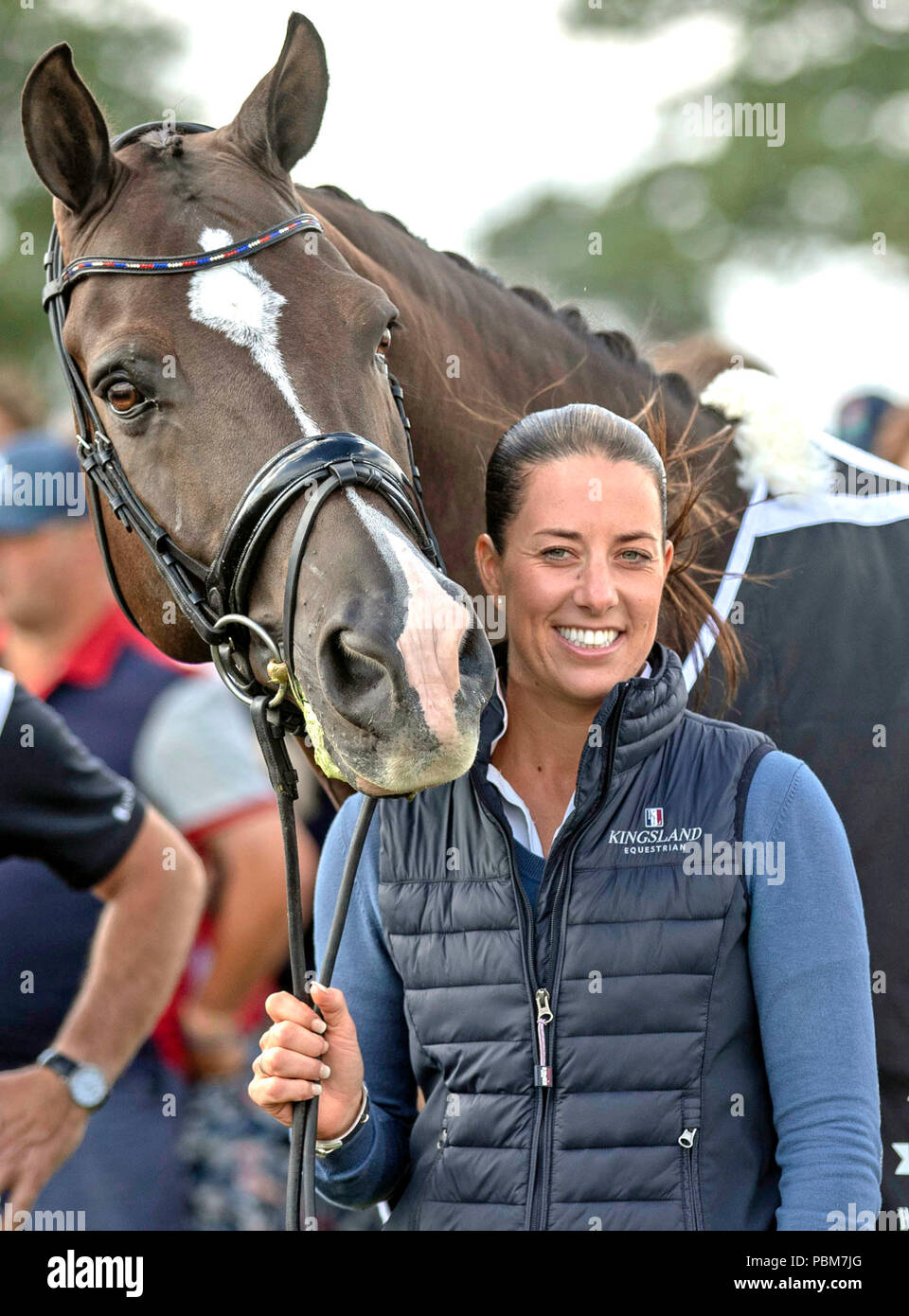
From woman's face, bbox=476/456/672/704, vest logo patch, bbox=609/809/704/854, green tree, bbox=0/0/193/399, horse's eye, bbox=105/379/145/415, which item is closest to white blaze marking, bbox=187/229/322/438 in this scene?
horse's eye, bbox=105/379/145/415

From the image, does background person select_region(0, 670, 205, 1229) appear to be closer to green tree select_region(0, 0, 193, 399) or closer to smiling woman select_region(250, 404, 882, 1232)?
smiling woman select_region(250, 404, 882, 1232)

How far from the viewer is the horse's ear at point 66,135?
→ 2.25 m

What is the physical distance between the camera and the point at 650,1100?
1818 mm

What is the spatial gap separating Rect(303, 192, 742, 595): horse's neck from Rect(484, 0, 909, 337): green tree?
14359 mm

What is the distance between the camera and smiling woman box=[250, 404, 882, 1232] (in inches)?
71.2

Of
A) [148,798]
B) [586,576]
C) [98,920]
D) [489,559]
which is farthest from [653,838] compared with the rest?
[148,798]

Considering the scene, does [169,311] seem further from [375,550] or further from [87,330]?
[375,550]

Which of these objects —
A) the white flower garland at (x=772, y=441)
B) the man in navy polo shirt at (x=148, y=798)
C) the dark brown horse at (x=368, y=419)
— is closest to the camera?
the dark brown horse at (x=368, y=419)

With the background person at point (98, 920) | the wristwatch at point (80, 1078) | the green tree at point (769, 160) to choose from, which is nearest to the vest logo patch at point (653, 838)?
the background person at point (98, 920)

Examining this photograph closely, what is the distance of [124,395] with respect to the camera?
219cm

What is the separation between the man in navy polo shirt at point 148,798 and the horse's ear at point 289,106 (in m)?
1.54

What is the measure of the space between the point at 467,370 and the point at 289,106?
1.91 feet

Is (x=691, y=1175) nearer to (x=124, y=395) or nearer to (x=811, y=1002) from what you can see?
(x=811, y=1002)

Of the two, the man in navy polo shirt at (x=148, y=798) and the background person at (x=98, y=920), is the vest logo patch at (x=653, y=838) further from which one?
the man in navy polo shirt at (x=148, y=798)
